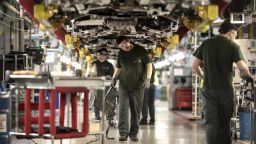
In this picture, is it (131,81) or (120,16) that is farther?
(131,81)

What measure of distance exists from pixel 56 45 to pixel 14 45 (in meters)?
6.79

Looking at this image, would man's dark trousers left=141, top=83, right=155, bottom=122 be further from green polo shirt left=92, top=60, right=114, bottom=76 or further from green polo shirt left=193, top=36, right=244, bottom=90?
green polo shirt left=193, top=36, right=244, bottom=90

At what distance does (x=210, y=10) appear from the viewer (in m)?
4.99

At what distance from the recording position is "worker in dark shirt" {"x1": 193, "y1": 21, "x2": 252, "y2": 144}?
5.30m

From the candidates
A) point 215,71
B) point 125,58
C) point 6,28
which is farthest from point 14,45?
point 215,71

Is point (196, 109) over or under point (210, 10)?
under

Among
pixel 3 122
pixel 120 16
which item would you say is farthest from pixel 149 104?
pixel 3 122

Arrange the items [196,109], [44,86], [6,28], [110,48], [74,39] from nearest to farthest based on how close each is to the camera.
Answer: [44,86], [74,39], [6,28], [110,48], [196,109]

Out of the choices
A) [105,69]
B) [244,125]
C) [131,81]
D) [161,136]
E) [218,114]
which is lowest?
[161,136]

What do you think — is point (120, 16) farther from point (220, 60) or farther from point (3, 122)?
point (3, 122)

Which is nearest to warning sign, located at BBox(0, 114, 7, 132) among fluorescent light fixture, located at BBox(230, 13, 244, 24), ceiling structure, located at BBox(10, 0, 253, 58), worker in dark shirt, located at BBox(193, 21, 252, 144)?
ceiling structure, located at BBox(10, 0, 253, 58)

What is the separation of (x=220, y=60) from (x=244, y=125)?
8.33 feet

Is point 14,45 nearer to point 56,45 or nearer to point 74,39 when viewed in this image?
point 74,39

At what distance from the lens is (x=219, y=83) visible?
5.31 metres
